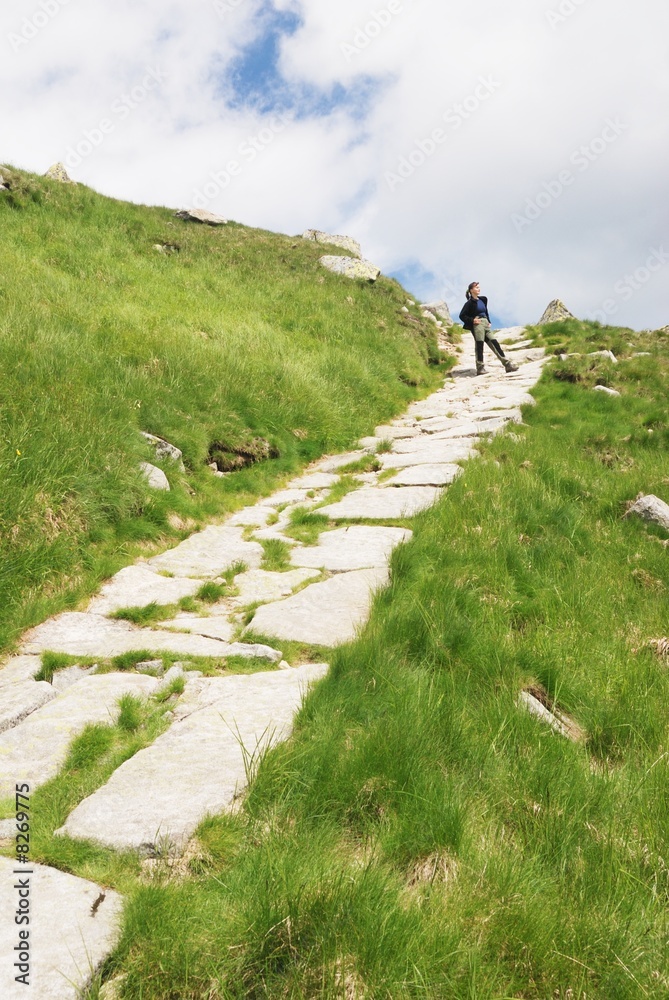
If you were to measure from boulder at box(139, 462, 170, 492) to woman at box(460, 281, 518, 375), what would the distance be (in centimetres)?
1346

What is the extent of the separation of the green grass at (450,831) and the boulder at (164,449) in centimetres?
423

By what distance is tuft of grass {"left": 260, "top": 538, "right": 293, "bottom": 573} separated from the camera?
595 centimetres

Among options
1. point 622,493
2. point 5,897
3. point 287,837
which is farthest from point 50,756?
point 622,493

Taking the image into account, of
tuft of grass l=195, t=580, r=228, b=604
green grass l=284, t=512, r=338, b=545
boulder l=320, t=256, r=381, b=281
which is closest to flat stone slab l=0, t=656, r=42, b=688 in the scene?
tuft of grass l=195, t=580, r=228, b=604

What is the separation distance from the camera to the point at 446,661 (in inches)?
150

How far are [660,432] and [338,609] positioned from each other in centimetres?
754

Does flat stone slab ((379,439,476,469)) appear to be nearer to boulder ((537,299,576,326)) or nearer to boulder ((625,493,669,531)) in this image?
boulder ((625,493,669,531))

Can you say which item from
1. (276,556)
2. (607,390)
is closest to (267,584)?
(276,556)

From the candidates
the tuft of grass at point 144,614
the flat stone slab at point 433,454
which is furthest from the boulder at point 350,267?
the tuft of grass at point 144,614

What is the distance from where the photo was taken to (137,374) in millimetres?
8766

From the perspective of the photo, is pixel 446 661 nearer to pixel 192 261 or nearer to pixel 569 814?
pixel 569 814

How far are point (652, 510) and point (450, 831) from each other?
5230 mm

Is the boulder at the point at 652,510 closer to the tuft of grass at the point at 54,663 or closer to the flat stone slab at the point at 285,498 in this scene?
the flat stone slab at the point at 285,498

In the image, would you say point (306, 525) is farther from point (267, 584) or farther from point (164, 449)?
point (164, 449)
